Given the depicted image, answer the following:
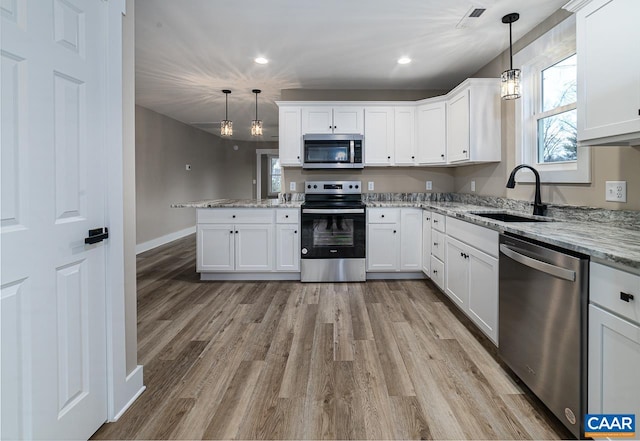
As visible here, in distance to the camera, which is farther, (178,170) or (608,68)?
(178,170)

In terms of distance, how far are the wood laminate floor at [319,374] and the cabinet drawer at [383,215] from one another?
37.2 inches

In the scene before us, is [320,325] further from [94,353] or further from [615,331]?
[615,331]

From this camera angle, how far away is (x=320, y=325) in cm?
268

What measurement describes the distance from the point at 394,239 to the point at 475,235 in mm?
1537

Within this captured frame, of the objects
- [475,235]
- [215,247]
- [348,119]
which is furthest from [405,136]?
[215,247]

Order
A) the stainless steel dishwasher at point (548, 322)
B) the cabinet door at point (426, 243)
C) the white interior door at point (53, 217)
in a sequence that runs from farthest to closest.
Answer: the cabinet door at point (426, 243) → the stainless steel dishwasher at point (548, 322) → the white interior door at point (53, 217)

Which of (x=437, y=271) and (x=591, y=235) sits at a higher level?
(x=591, y=235)

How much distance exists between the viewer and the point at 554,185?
2.58 metres

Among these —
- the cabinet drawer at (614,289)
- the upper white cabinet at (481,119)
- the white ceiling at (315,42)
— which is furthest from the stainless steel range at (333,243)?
the cabinet drawer at (614,289)

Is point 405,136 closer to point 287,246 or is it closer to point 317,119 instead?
point 317,119

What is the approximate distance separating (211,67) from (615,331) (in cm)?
399

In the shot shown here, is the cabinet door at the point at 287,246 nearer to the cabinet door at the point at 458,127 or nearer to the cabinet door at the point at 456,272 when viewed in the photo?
the cabinet door at the point at 456,272

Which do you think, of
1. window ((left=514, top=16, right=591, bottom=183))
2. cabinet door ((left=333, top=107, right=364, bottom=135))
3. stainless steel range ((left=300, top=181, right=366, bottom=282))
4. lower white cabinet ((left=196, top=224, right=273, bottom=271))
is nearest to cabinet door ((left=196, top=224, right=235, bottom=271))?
lower white cabinet ((left=196, top=224, right=273, bottom=271))

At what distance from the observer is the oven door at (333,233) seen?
3816mm
